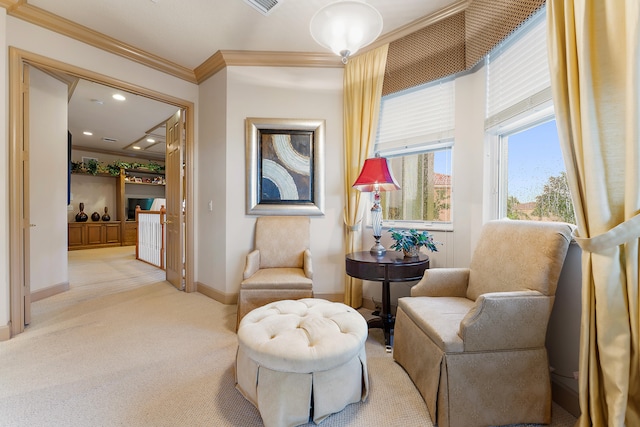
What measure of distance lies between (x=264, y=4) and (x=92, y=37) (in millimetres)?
1778

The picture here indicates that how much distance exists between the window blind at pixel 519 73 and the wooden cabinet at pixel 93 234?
866cm

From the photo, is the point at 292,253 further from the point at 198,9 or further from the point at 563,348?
the point at 198,9

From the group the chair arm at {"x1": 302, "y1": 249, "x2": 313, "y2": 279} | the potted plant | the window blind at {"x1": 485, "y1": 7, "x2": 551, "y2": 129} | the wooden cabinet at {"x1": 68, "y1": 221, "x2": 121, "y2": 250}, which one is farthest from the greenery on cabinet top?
the window blind at {"x1": 485, "y1": 7, "x2": 551, "y2": 129}

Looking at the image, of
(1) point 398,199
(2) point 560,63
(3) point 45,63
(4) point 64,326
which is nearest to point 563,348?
(2) point 560,63

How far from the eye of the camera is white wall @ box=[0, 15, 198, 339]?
83.3 inches

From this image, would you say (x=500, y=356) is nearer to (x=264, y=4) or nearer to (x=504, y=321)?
(x=504, y=321)

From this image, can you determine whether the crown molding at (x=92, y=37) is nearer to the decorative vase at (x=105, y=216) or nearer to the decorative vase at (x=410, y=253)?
the decorative vase at (x=410, y=253)

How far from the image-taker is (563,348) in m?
1.50

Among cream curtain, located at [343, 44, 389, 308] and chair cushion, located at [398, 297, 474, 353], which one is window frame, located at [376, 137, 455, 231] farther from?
chair cushion, located at [398, 297, 474, 353]

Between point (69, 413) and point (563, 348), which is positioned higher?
point (563, 348)

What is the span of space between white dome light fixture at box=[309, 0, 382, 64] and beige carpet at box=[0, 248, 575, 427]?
2.16 meters

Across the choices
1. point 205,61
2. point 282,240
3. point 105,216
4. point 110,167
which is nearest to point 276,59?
point 205,61

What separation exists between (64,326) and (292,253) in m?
2.11

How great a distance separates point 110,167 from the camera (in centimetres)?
716
